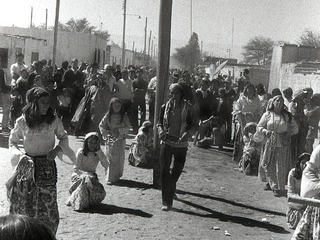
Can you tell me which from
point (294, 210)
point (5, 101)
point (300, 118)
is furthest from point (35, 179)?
point (5, 101)

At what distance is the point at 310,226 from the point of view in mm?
4102

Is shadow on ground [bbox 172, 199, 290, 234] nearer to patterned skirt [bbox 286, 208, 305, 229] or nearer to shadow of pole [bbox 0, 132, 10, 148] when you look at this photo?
patterned skirt [bbox 286, 208, 305, 229]

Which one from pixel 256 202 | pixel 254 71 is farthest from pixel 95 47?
pixel 256 202

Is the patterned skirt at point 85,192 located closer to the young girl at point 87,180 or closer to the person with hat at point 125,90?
the young girl at point 87,180

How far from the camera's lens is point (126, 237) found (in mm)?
5887

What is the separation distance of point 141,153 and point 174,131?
3.20m

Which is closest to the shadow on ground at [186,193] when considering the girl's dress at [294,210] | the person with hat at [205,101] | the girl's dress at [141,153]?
the girl's dress at [294,210]

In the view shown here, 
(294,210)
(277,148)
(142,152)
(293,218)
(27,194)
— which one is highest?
(277,148)

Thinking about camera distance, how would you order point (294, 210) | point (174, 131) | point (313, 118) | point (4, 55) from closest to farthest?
point (294, 210), point (174, 131), point (313, 118), point (4, 55)

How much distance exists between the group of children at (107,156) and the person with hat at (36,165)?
127 centimetres

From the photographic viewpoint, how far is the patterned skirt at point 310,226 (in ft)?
13.3

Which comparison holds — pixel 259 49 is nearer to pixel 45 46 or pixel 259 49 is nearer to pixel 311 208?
pixel 45 46

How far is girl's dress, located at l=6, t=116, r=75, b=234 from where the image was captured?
4.89 meters

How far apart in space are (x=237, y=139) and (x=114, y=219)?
5.69 meters
